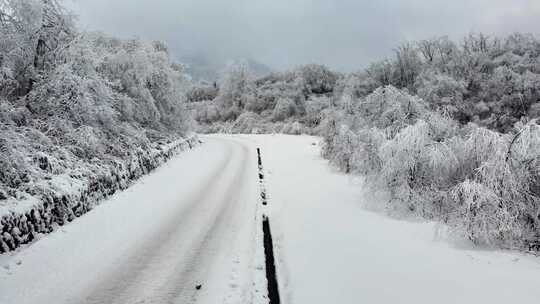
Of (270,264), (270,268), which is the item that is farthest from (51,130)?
(270,268)

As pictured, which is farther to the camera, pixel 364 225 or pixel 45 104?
pixel 45 104

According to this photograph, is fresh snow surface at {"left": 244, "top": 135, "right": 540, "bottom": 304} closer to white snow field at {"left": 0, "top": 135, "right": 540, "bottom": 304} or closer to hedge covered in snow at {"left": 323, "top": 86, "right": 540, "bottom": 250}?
white snow field at {"left": 0, "top": 135, "right": 540, "bottom": 304}

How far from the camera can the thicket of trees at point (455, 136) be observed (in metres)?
8.01

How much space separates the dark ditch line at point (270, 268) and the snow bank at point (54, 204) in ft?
15.7

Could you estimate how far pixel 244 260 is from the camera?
7.28 metres

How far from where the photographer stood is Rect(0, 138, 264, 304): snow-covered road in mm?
5840

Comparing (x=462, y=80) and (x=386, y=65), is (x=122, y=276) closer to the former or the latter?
(x=462, y=80)

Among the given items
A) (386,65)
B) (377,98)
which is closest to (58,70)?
(377,98)

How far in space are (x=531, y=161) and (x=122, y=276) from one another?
843cm

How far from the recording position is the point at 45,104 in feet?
39.5

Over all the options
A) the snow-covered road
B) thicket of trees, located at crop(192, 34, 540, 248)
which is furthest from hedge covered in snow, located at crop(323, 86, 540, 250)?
the snow-covered road

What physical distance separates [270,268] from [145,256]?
2488mm

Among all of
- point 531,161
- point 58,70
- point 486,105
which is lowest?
point 531,161

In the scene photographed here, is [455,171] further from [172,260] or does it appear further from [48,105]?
[48,105]
